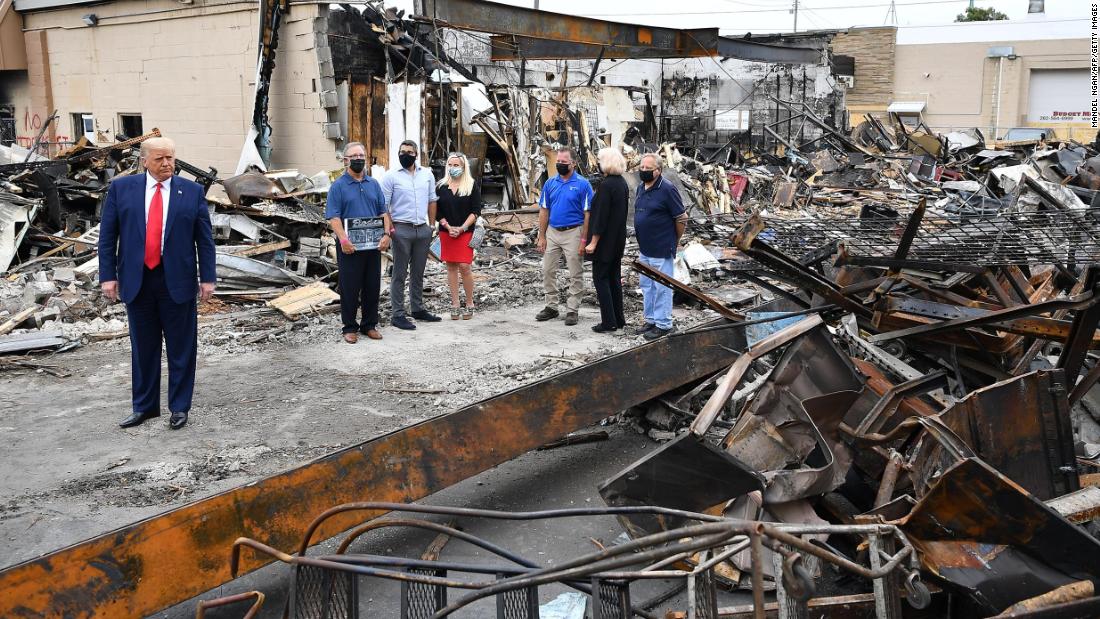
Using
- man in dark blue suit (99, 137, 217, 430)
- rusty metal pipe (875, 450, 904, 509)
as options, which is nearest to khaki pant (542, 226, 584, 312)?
man in dark blue suit (99, 137, 217, 430)

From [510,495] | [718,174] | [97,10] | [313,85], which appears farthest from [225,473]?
[97,10]

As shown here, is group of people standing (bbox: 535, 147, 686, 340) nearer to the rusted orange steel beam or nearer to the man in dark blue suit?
the rusted orange steel beam

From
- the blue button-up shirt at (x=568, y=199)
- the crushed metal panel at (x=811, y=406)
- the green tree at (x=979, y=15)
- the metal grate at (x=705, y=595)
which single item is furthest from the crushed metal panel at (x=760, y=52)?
the green tree at (x=979, y=15)

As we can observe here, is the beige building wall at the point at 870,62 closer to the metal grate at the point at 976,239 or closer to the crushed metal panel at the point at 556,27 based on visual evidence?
the crushed metal panel at the point at 556,27

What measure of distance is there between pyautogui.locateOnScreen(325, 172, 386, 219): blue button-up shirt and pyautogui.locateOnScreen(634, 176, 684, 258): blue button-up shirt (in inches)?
95.9

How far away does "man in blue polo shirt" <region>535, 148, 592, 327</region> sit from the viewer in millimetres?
8797

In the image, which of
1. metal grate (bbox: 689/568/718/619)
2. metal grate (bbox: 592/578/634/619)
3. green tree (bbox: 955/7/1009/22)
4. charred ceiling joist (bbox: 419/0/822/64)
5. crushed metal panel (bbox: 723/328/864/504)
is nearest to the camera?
metal grate (bbox: 592/578/634/619)

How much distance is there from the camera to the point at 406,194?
8.64 meters

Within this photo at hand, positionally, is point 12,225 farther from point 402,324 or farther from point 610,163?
point 610,163

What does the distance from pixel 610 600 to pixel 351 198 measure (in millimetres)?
5891

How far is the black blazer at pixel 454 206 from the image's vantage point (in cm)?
899

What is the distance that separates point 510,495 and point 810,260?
91.7 inches

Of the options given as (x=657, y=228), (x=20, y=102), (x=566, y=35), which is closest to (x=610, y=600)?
(x=657, y=228)

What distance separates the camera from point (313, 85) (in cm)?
1469
